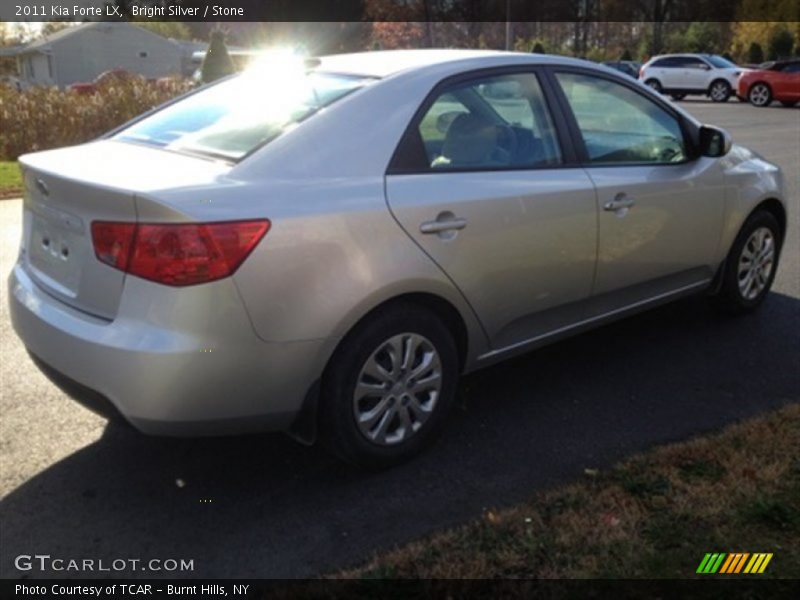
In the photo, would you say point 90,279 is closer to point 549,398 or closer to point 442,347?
point 442,347

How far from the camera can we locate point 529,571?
286 cm

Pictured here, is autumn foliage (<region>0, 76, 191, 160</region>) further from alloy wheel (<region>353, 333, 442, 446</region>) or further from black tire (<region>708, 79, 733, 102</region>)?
black tire (<region>708, 79, 733, 102</region>)

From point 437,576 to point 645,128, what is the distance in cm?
293

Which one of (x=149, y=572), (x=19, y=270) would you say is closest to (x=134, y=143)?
(x=19, y=270)

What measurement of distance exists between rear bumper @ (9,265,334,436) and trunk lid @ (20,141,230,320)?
0.11m

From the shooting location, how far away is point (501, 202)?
3791 mm

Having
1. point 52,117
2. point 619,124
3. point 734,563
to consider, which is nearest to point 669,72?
point 52,117

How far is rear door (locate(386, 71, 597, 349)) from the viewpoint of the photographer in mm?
3594

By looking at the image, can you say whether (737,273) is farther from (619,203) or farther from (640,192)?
(619,203)

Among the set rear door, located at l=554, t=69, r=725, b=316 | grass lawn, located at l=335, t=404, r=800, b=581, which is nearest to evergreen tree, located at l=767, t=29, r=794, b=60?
rear door, located at l=554, t=69, r=725, b=316

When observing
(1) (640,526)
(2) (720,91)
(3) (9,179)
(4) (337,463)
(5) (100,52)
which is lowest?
(5) (100,52)

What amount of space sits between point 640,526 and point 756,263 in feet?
9.84

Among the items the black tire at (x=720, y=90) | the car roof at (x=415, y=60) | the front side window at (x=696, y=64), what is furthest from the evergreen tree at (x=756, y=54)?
the car roof at (x=415, y=60)

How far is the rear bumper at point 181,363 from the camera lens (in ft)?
9.90
